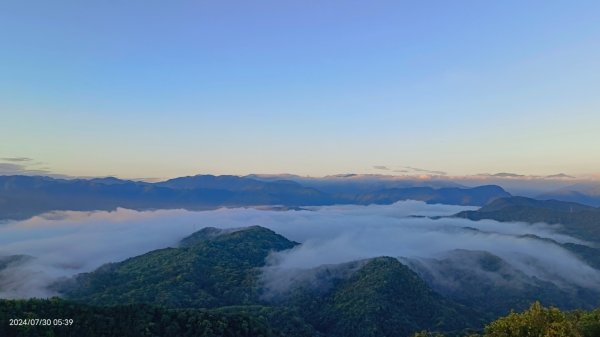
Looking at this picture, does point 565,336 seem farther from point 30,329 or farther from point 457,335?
point 457,335

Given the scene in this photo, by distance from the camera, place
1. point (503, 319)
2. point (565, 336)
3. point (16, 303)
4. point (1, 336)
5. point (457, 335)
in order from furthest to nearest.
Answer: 1. point (457, 335)
2. point (16, 303)
3. point (1, 336)
4. point (503, 319)
5. point (565, 336)

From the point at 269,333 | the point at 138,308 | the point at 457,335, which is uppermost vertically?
the point at 138,308

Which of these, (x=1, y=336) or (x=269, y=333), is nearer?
(x=1, y=336)

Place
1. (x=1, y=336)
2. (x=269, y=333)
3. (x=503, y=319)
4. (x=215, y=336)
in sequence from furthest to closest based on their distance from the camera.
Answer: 1. (x=269, y=333)
2. (x=215, y=336)
3. (x=1, y=336)
4. (x=503, y=319)

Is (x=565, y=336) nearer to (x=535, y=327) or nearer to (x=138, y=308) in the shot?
(x=535, y=327)

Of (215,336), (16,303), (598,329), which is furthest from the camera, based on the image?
(215,336)

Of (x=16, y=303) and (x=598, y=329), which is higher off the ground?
(x=598, y=329)

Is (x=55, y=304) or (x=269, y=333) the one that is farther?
(x=269, y=333)

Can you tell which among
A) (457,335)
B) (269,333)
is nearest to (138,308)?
(269,333)

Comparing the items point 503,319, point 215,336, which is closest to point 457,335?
point 215,336
